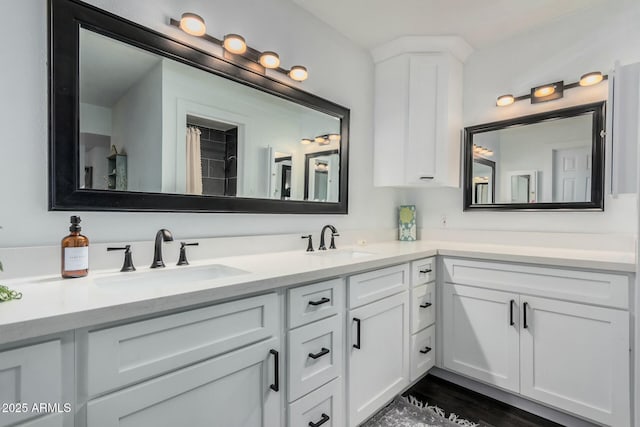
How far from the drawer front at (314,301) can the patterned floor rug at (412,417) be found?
77cm

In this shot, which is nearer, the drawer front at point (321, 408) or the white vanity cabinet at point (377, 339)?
the drawer front at point (321, 408)

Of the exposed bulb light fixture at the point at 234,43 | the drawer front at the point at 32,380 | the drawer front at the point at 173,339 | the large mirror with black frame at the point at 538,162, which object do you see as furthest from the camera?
→ the large mirror with black frame at the point at 538,162

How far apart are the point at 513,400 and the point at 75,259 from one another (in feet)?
7.64

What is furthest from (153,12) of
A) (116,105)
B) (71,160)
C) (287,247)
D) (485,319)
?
(485,319)

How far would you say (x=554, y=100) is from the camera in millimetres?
2096

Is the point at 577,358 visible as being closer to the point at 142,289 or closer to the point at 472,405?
the point at 472,405

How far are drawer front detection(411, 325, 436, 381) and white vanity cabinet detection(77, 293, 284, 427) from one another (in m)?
1.02

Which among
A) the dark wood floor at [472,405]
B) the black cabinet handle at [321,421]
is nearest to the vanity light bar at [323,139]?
the black cabinet handle at [321,421]

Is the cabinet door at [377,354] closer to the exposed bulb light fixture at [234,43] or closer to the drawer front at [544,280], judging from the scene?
the drawer front at [544,280]

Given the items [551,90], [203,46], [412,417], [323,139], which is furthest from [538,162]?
[203,46]

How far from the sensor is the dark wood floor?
5.51ft

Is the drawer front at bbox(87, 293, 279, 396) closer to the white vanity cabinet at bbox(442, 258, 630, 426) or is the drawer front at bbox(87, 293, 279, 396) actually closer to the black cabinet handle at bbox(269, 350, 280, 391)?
the black cabinet handle at bbox(269, 350, 280, 391)

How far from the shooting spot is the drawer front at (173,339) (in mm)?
757

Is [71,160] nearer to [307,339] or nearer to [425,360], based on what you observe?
[307,339]
